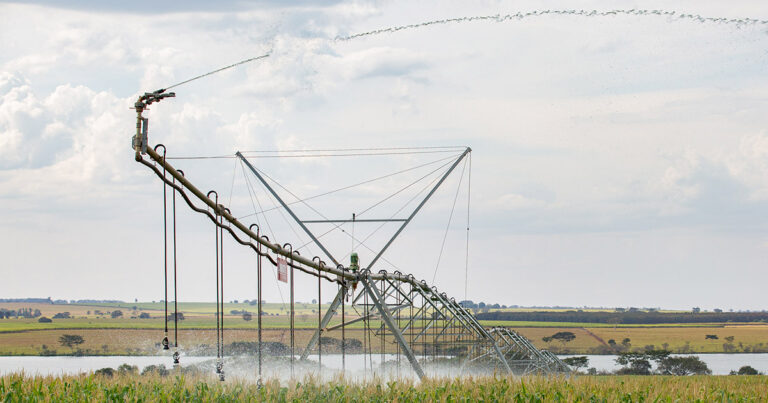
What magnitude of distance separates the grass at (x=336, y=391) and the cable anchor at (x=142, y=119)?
570 cm

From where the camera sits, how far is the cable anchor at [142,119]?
17.6 meters

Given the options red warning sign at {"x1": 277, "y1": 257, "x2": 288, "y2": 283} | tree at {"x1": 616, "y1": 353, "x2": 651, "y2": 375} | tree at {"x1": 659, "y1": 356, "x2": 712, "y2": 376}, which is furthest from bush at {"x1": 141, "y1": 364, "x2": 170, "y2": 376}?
tree at {"x1": 659, "y1": 356, "x2": 712, "y2": 376}

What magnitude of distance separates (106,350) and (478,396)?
99.1 m

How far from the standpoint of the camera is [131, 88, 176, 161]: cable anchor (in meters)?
17.6

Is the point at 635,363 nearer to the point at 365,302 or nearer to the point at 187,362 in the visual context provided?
the point at 187,362

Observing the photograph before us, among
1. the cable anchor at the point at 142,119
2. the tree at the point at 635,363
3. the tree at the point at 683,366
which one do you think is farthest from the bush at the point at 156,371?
the tree at the point at 683,366

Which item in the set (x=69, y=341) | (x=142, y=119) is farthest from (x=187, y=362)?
(x=142, y=119)

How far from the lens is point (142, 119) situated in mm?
17859

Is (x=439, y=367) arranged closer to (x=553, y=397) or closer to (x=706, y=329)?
(x=553, y=397)

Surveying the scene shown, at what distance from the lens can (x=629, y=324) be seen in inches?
7741

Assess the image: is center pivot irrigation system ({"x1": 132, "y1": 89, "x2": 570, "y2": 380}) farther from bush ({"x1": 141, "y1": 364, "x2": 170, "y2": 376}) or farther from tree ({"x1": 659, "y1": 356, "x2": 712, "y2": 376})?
tree ({"x1": 659, "y1": 356, "x2": 712, "y2": 376})

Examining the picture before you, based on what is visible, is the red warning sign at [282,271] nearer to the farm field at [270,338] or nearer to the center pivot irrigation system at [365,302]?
the center pivot irrigation system at [365,302]

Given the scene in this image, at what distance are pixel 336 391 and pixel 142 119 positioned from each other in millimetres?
8759

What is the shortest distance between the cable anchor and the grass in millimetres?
5698
